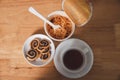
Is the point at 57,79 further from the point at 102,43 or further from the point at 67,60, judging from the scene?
the point at 102,43

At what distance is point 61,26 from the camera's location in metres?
0.81

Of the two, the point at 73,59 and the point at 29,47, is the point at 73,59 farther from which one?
the point at 29,47

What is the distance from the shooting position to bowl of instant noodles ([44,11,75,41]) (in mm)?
806

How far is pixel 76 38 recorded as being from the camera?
31.8 inches

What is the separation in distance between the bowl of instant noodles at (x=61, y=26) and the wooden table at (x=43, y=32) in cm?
3

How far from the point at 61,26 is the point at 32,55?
0.46ft

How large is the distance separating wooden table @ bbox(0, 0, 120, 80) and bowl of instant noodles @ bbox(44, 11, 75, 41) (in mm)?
28

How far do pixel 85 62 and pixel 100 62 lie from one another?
0.16 feet

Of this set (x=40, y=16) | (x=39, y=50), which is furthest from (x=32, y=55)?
(x=40, y=16)

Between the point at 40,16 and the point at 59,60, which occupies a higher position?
the point at 40,16

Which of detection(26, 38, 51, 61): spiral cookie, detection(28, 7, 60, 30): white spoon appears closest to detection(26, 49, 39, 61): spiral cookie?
detection(26, 38, 51, 61): spiral cookie

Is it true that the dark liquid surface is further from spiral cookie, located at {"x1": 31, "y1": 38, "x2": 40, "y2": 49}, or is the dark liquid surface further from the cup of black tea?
spiral cookie, located at {"x1": 31, "y1": 38, "x2": 40, "y2": 49}

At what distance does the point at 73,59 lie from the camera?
2.62 feet

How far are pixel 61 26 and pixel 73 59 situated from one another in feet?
0.39
